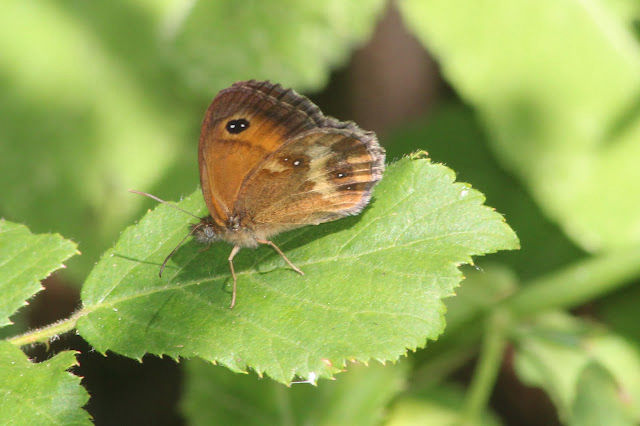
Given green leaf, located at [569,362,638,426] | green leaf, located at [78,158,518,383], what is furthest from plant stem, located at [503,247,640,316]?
green leaf, located at [78,158,518,383]

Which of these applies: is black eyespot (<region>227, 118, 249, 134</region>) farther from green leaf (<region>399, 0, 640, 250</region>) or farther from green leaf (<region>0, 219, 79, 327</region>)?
green leaf (<region>399, 0, 640, 250</region>)

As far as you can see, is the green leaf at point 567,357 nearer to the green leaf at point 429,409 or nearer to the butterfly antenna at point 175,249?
the green leaf at point 429,409

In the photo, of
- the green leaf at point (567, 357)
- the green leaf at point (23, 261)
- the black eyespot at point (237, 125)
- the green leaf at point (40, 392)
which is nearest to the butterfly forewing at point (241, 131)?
the black eyespot at point (237, 125)

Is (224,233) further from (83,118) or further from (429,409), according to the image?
(83,118)

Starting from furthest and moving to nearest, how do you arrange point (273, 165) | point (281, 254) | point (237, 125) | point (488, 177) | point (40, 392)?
point (488, 177) → point (273, 165) → point (237, 125) → point (281, 254) → point (40, 392)

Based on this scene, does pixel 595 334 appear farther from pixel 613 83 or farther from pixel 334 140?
pixel 334 140

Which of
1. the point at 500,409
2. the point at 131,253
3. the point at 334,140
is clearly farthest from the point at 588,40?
the point at 131,253

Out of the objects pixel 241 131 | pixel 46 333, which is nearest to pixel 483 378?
pixel 241 131
